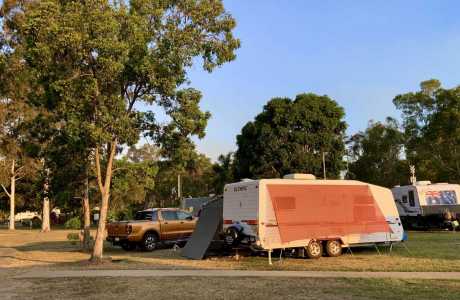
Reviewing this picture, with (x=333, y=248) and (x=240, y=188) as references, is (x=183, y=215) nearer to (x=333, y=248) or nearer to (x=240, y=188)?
(x=240, y=188)

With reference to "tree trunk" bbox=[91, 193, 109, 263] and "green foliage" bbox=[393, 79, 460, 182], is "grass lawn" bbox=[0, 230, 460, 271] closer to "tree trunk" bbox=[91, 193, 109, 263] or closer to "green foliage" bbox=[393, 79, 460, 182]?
"tree trunk" bbox=[91, 193, 109, 263]

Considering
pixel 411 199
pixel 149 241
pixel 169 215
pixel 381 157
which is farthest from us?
pixel 381 157

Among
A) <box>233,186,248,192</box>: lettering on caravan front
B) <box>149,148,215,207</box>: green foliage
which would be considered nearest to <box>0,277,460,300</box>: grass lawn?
<box>233,186,248,192</box>: lettering on caravan front

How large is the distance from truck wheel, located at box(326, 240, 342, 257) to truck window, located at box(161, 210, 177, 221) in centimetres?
722

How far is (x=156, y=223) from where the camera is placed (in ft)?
65.0

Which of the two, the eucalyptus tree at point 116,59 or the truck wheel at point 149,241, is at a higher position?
the eucalyptus tree at point 116,59

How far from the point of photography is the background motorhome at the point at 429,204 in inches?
1116

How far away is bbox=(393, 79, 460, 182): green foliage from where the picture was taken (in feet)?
134

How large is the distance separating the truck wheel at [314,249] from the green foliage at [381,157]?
37934 millimetres

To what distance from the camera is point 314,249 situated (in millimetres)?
15289

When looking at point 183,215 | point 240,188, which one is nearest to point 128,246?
Result: point 183,215

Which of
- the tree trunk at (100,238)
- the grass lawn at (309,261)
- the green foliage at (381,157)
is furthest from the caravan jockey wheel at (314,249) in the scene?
the green foliage at (381,157)

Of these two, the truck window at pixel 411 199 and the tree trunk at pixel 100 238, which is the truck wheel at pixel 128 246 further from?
the truck window at pixel 411 199

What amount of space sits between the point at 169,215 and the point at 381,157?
1531 inches
